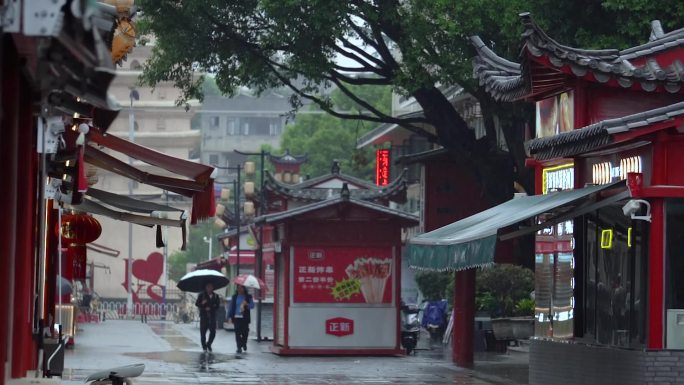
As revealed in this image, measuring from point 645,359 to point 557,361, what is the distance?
9.30ft

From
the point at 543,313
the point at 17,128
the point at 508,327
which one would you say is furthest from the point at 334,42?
the point at 17,128

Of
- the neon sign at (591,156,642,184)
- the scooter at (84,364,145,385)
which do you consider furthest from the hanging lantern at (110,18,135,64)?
the neon sign at (591,156,642,184)

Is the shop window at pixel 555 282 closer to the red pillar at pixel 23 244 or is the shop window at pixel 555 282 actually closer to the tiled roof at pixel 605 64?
the tiled roof at pixel 605 64

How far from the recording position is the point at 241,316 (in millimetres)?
33656

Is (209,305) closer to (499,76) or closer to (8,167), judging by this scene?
(499,76)

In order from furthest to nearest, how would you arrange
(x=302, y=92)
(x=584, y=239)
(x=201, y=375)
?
(x=302, y=92) → (x=201, y=375) → (x=584, y=239)

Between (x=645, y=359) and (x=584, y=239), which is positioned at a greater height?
(x=584, y=239)

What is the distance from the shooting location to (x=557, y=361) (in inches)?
751

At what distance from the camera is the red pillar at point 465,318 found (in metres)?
29.7

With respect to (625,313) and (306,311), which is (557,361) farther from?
(306,311)

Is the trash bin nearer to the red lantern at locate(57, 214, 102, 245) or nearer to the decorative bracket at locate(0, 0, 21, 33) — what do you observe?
the red lantern at locate(57, 214, 102, 245)

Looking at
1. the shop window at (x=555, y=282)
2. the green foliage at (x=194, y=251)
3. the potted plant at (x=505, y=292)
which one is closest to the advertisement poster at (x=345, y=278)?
the potted plant at (x=505, y=292)

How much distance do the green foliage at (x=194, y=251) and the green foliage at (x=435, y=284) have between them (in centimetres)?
4654

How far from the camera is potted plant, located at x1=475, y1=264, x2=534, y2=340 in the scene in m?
35.7
